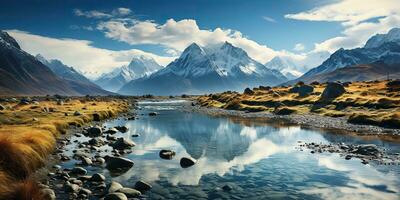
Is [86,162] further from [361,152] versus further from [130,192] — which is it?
[361,152]

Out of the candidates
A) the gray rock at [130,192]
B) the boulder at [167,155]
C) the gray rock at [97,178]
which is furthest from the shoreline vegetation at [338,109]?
the gray rock at [97,178]

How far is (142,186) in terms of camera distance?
27.3 meters

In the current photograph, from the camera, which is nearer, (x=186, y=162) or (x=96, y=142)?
(x=186, y=162)

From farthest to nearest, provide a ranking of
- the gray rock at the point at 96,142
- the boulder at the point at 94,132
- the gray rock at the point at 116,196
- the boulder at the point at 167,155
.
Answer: the boulder at the point at 94,132, the gray rock at the point at 96,142, the boulder at the point at 167,155, the gray rock at the point at 116,196

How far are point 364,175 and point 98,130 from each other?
39.2 metres

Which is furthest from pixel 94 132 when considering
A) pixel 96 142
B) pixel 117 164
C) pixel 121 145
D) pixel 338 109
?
pixel 338 109

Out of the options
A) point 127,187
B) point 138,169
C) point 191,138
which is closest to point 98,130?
point 191,138

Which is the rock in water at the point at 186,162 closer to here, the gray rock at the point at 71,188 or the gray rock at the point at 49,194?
the gray rock at the point at 71,188

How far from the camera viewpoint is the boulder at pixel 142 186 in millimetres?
27141

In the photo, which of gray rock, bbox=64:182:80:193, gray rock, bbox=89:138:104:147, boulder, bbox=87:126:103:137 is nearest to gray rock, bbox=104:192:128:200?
gray rock, bbox=64:182:80:193

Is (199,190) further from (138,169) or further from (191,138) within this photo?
(191,138)

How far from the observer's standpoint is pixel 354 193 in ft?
87.6

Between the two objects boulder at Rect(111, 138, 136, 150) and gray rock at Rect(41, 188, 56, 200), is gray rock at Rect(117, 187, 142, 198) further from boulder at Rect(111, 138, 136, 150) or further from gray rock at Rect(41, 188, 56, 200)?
boulder at Rect(111, 138, 136, 150)

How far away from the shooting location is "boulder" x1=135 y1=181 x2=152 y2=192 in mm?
27141
